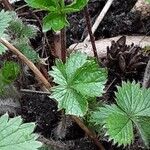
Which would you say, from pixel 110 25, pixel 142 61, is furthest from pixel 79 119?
pixel 110 25

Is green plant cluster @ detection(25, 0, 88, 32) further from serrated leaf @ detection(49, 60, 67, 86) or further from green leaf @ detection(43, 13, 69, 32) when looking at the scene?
serrated leaf @ detection(49, 60, 67, 86)

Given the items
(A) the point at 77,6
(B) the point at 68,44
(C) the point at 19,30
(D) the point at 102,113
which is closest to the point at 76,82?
(D) the point at 102,113

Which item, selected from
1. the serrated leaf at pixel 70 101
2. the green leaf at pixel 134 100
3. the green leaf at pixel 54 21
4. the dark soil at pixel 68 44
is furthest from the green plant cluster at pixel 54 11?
the dark soil at pixel 68 44

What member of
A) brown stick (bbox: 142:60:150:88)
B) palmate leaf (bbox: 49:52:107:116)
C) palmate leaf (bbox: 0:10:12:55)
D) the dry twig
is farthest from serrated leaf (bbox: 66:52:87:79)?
the dry twig

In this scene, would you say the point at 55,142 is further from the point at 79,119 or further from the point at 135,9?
the point at 135,9

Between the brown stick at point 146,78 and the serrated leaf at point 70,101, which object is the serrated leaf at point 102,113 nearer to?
the serrated leaf at point 70,101

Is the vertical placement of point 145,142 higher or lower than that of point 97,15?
lower
